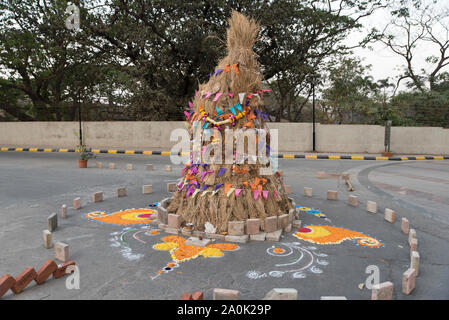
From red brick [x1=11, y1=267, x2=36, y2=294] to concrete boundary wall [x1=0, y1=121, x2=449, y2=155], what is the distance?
1732cm

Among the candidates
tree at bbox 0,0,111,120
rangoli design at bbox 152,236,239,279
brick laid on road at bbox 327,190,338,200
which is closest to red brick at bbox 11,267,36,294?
rangoli design at bbox 152,236,239,279

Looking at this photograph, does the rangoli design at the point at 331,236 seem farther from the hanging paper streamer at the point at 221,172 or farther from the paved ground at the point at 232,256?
the hanging paper streamer at the point at 221,172

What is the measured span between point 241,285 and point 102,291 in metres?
1.37

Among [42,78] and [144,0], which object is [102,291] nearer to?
[144,0]

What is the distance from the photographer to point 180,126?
68.6 feet

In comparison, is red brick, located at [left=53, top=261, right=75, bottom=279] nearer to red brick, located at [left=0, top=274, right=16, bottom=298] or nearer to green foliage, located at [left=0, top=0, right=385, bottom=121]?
red brick, located at [left=0, top=274, right=16, bottom=298]

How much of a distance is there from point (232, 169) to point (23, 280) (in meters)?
2.90

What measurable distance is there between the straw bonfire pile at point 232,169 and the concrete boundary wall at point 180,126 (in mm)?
14527

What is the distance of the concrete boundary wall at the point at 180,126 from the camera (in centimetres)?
1897

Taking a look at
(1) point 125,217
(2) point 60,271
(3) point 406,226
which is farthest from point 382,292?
(1) point 125,217

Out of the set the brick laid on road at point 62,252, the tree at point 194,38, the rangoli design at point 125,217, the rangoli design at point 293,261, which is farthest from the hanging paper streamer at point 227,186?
the tree at point 194,38

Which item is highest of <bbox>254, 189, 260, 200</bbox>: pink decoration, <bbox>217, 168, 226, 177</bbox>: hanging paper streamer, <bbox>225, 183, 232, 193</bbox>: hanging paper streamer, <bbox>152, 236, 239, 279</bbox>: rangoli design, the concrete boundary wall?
the concrete boundary wall

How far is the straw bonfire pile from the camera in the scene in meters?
4.67

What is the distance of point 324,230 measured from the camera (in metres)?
4.93
